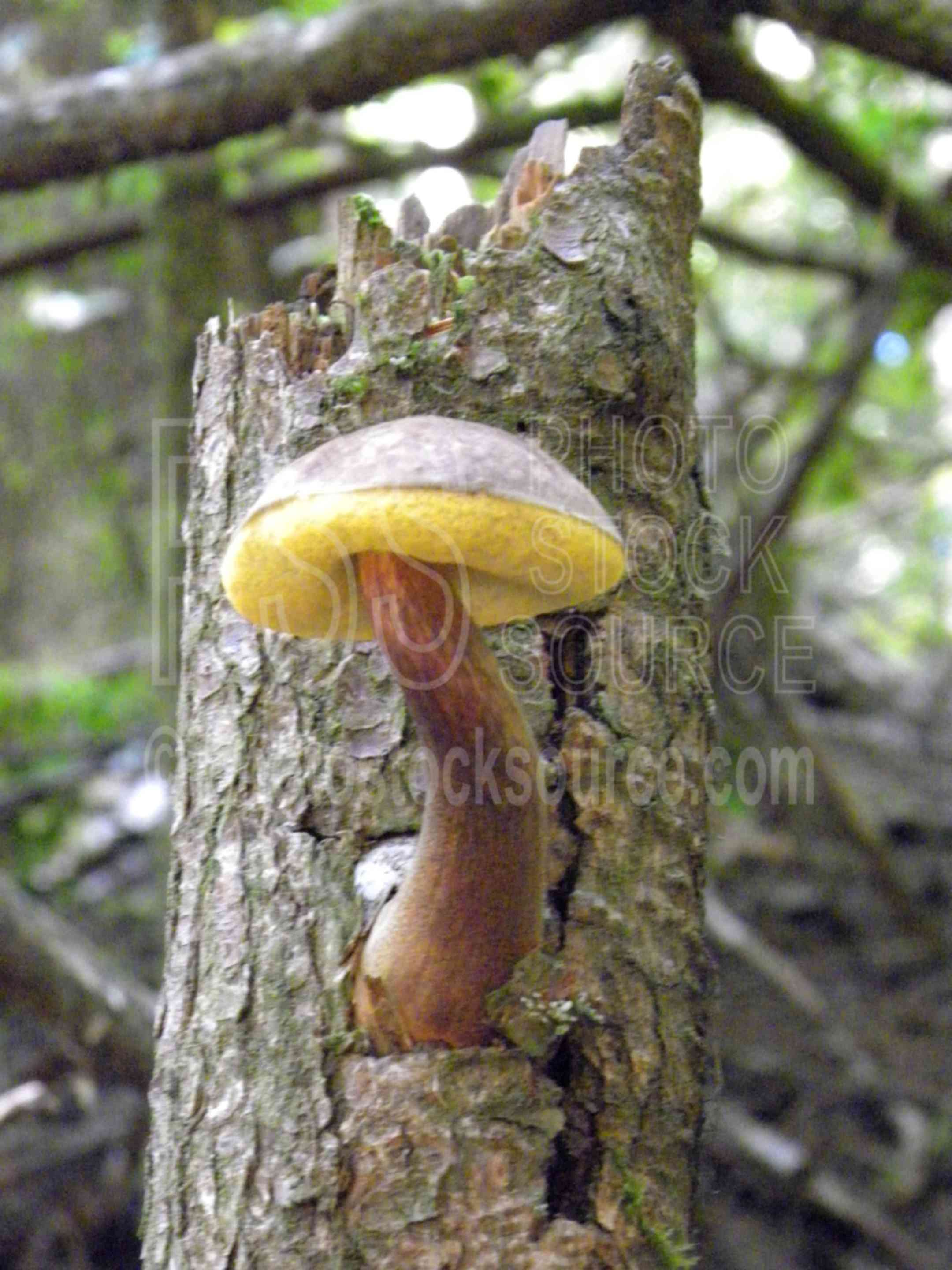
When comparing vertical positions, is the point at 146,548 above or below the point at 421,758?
above

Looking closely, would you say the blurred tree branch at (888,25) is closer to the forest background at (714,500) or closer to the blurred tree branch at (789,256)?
the forest background at (714,500)

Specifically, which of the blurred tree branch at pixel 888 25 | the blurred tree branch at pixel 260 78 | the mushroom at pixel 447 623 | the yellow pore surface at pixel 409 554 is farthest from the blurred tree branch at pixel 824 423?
the mushroom at pixel 447 623

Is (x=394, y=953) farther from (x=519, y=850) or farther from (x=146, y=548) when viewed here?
(x=146, y=548)

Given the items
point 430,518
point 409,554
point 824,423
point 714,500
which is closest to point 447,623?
point 409,554

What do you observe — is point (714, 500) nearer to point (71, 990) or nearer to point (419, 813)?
point (419, 813)

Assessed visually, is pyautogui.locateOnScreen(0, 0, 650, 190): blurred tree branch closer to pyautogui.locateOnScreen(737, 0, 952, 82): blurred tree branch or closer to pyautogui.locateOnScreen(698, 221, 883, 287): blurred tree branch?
pyautogui.locateOnScreen(737, 0, 952, 82): blurred tree branch

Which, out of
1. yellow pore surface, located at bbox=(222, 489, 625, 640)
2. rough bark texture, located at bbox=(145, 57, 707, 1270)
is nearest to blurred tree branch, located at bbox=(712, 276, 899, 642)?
rough bark texture, located at bbox=(145, 57, 707, 1270)

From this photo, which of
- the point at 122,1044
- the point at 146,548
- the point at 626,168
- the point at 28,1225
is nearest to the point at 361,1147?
the point at 626,168
